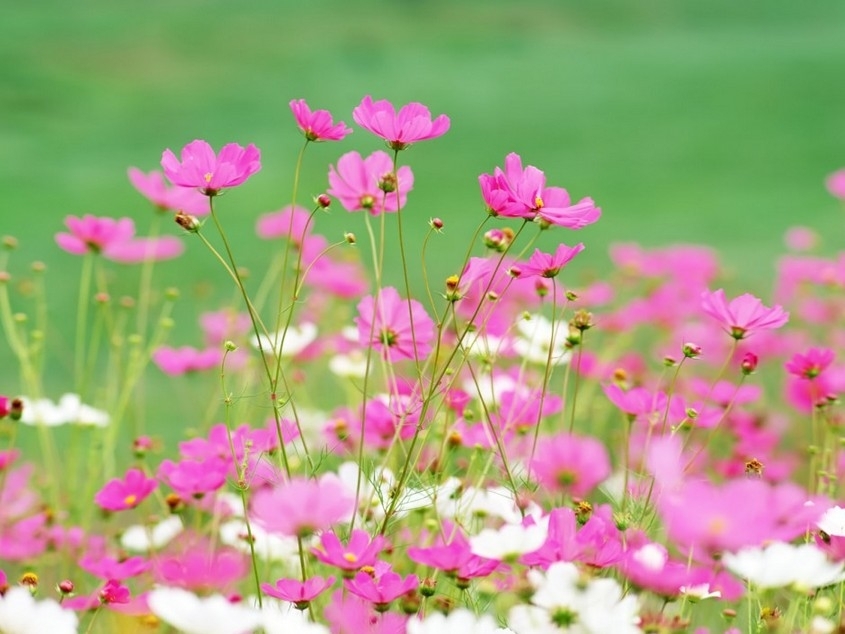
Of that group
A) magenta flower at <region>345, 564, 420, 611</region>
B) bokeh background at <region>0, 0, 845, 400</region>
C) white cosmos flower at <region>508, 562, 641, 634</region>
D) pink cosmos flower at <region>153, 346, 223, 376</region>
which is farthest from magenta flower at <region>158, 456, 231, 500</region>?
bokeh background at <region>0, 0, 845, 400</region>

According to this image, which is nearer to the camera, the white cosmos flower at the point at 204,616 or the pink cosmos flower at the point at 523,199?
the white cosmos flower at the point at 204,616

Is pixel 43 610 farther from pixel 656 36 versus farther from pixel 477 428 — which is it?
Answer: pixel 656 36

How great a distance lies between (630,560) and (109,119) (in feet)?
12.4

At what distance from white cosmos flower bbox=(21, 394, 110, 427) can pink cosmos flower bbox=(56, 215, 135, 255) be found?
186mm

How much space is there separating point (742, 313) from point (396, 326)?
0.90 feet

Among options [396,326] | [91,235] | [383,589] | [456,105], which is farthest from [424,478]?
[456,105]

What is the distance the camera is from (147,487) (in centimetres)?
97

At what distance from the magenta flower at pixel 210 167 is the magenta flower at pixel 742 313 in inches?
13.6

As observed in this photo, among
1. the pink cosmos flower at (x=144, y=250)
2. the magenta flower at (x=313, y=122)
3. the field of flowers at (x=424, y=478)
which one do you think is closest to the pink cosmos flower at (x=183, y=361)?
the field of flowers at (x=424, y=478)

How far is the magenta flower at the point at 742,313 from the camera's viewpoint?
0.82 metres

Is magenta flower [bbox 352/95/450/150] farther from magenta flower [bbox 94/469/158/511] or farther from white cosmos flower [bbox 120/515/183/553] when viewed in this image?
white cosmos flower [bbox 120/515/183/553]

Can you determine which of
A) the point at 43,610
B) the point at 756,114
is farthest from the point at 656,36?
the point at 43,610

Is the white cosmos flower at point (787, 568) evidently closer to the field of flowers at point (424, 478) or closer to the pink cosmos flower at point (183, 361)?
the field of flowers at point (424, 478)

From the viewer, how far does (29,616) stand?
62cm
